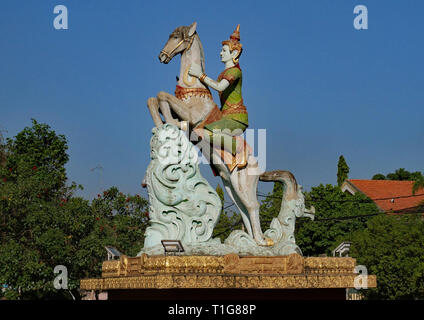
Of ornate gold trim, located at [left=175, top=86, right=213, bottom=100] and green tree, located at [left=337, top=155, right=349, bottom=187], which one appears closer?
ornate gold trim, located at [left=175, top=86, right=213, bottom=100]

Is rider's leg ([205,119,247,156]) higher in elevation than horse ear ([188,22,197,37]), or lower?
lower

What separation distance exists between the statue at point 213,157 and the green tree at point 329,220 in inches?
716

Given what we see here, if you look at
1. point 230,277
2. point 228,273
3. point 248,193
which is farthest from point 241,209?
point 230,277

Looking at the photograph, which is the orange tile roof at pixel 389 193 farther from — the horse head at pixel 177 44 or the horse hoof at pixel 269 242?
the horse head at pixel 177 44

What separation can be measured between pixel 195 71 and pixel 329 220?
20871mm

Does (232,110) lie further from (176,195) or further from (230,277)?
(230,277)

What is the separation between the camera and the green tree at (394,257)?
23094mm

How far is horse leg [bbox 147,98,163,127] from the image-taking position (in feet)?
33.6

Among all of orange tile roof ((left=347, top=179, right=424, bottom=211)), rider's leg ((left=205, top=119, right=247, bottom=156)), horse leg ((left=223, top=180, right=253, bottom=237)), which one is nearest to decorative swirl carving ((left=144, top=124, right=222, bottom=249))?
rider's leg ((left=205, top=119, right=247, bottom=156))

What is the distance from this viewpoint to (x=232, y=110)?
1047cm

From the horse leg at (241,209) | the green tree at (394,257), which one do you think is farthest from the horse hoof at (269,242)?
the green tree at (394,257)

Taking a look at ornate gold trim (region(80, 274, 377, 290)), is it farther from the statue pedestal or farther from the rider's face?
the rider's face

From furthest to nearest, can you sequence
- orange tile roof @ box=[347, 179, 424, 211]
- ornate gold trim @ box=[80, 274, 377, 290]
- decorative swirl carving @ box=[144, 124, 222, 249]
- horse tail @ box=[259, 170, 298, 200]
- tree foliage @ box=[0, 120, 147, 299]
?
orange tile roof @ box=[347, 179, 424, 211] → tree foliage @ box=[0, 120, 147, 299] → horse tail @ box=[259, 170, 298, 200] → decorative swirl carving @ box=[144, 124, 222, 249] → ornate gold trim @ box=[80, 274, 377, 290]

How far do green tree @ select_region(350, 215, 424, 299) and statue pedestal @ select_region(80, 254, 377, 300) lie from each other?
1442 centimetres
